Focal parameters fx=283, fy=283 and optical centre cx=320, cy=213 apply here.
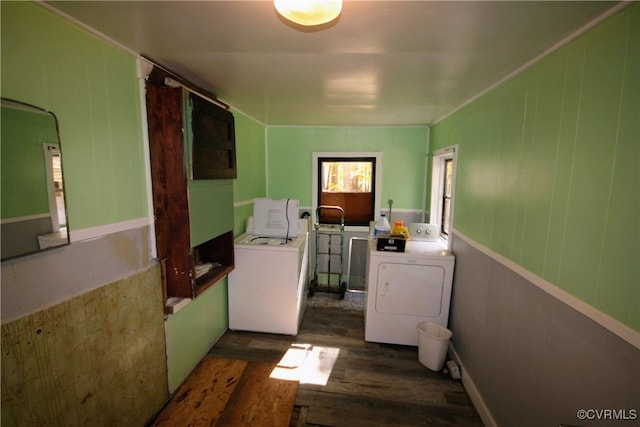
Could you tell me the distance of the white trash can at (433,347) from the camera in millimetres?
2400

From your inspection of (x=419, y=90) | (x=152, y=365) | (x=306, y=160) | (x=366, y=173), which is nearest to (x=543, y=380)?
(x=419, y=90)

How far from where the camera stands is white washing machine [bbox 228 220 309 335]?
9.25 ft

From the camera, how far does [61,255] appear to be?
4.17ft

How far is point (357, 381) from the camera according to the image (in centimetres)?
229

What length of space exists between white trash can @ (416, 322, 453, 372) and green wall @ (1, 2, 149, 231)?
7.94 ft

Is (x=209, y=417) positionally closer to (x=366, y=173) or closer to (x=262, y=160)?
(x=262, y=160)

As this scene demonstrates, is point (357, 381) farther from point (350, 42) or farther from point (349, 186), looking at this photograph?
point (349, 186)

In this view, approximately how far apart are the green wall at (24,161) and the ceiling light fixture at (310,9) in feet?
3.52

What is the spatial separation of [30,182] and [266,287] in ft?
6.71

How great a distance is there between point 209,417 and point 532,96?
9.35ft

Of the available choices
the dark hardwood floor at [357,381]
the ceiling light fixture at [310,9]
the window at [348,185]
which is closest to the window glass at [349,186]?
the window at [348,185]

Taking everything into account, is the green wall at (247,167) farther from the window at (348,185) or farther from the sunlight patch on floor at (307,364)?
the sunlight patch on floor at (307,364)

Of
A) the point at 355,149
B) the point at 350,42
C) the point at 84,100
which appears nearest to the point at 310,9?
the point at 350,42

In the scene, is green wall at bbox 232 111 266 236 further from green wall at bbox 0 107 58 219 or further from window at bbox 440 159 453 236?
window at bbox 440 159 453 236
